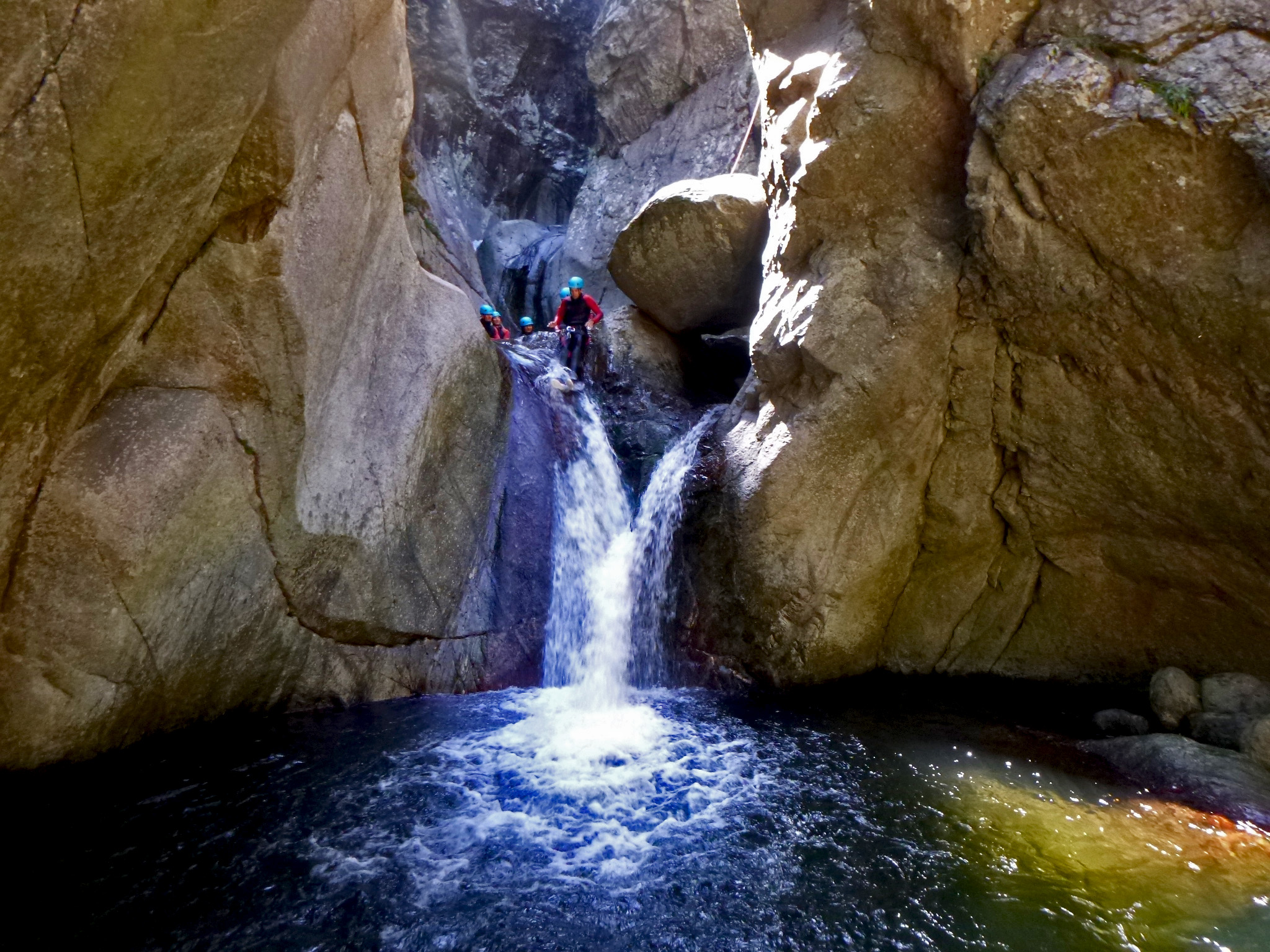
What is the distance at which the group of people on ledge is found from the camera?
12.4 meters

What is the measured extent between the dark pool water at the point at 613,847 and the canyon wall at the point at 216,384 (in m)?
0.84

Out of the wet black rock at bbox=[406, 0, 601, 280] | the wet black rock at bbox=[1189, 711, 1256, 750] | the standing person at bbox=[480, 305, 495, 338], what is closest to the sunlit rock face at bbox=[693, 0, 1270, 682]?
the wet black rock at bbox=[1189, 711, 1256, 750]

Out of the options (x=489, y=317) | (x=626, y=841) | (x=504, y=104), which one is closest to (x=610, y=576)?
(x=626, y=841)

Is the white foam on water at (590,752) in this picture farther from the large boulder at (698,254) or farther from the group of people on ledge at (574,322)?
the large boulder at (698,254)

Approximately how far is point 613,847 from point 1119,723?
480 cm

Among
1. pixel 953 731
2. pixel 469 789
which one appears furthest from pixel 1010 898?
pixel 469 789

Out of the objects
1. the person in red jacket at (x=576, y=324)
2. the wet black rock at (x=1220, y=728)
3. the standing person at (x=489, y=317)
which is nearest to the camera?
the wet black rock at (x=1220, y=728)

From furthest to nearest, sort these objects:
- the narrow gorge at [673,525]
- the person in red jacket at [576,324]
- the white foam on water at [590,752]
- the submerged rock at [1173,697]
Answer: the person in red jacket at [576,324] < the submerged rock at [1173,697] < the white foam on water at [590,752] < the narrow gorge at [673,525]

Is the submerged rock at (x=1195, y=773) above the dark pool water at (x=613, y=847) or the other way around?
above

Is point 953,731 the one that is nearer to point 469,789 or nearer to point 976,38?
point 469,789

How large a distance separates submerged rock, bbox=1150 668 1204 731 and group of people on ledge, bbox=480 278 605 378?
28.4ft

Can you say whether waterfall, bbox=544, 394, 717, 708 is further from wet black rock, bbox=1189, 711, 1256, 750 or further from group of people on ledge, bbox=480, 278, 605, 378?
wet black rock, bbox=1189, 711, 1256, 750

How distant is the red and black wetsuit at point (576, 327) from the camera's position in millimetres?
12375

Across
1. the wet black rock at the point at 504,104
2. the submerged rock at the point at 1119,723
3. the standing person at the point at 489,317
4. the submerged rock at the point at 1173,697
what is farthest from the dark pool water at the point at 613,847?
the wet black rock at the point at 504,104
